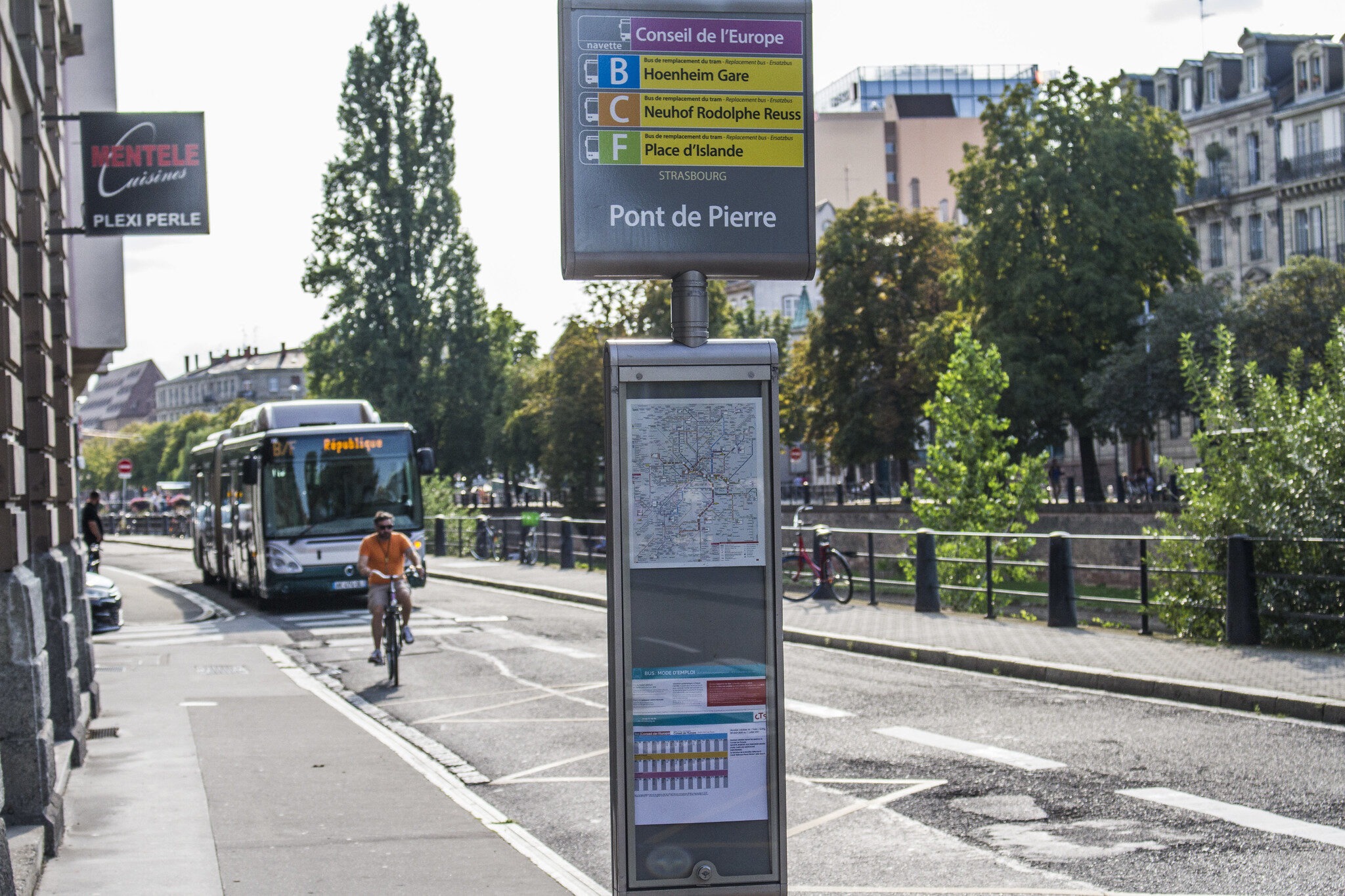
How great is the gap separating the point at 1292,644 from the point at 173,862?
1085 centimetres

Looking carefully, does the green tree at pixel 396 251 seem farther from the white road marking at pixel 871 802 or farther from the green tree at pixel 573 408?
the white road marking at pixel 871 802

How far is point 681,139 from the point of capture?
504 centimetres

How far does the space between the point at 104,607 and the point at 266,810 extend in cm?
1043

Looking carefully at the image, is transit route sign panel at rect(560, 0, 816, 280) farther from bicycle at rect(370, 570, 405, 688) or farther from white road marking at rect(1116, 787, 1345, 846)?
bicycle at rect(370, 570, 405, 688)

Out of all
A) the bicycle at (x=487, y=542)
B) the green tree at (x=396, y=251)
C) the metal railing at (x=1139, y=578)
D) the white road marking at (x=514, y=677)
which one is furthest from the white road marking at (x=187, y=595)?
the green tree at (x=396, y=251)

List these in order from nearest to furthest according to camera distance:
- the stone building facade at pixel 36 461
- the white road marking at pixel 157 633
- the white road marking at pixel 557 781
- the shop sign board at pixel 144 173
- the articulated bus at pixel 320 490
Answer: the stone building facade at pixel 36 461, the white road marking at pixel 557 781, the shop sign board at pixel 144 173, the white road marking at pixel 157 633, the articulated bus at pixel 320 490

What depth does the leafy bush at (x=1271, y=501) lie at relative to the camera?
1432 centimetres

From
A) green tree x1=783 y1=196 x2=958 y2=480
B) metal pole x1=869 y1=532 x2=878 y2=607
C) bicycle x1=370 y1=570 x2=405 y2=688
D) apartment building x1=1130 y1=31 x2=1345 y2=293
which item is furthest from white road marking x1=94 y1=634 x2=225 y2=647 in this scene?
apartment building x1=1130 y1=31 x2=1345 y2=293

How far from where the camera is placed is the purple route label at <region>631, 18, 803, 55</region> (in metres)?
5.02

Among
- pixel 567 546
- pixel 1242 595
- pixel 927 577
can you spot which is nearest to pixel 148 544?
pixel 567 546

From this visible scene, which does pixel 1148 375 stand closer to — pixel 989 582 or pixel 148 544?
pixel 989 582

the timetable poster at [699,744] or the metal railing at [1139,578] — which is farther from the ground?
the timetable poster at [699,744]

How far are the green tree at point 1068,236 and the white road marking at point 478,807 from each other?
120 feet

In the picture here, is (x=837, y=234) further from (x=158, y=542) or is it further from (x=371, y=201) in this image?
(x=158, y=542)
